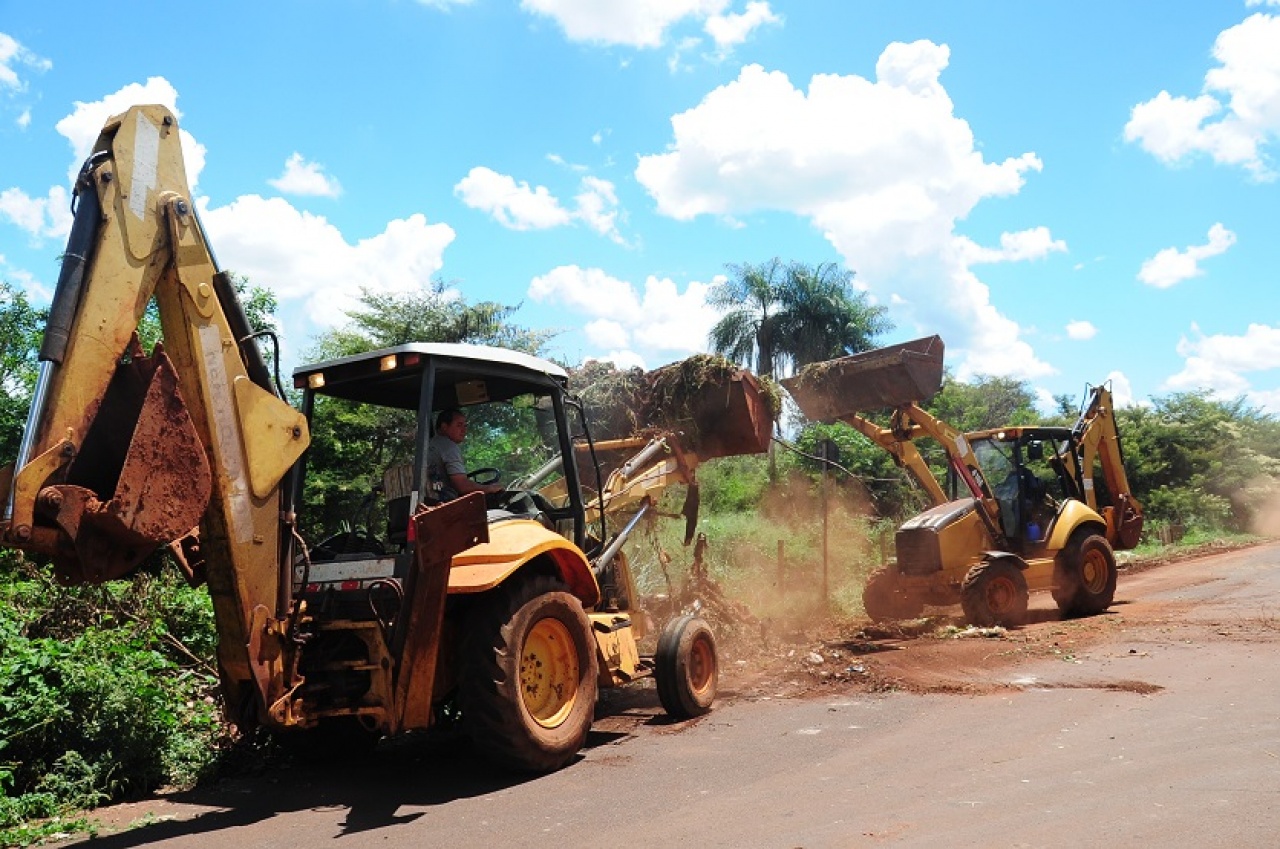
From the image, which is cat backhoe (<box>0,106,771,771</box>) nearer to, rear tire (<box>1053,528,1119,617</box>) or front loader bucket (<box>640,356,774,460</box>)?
front loader bucket (<box>640,356,774,460</box>)

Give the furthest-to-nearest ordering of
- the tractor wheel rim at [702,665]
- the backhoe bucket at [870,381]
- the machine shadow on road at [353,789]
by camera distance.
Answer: the backhoe bucket at [870,381]
the tractor wheel rim at [702,665]
the machine shadow on road at [353,789]

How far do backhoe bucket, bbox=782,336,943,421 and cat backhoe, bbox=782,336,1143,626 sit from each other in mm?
13

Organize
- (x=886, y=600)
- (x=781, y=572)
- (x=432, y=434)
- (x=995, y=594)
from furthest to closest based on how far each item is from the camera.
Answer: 1. (x=781, y=572)
2. (x=886, y=600)
3. (x=995, y=594)
4. (x=432, y=434)

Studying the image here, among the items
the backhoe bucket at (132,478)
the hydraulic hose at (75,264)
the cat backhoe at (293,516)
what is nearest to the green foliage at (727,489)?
the cat backhoe at (293,516)

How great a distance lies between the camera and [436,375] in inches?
261

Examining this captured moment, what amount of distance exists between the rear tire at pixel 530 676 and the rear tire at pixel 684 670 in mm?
1074

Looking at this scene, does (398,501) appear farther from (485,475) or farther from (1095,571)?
(1095,571)

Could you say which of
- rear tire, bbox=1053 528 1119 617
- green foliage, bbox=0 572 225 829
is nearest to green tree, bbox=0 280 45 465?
green foliage, bbox=0 572 225 829

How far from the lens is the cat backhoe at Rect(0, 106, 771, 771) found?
478cm

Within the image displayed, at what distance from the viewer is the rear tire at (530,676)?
605cm

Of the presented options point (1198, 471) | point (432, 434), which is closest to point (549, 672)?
point (432, 434)

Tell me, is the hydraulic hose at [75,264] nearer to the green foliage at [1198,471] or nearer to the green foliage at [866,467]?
the green foliage at [866,467]

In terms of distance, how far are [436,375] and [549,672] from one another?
2069 mm

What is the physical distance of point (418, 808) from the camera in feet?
18.9
